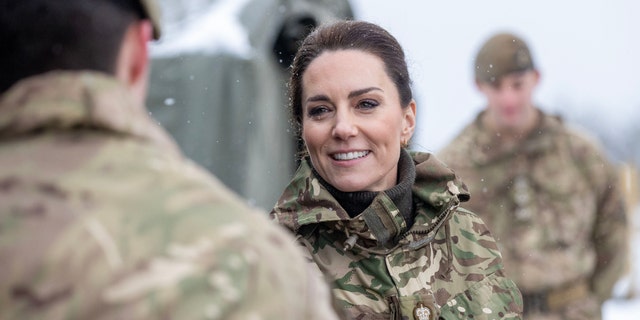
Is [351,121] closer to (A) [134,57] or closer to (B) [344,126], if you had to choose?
(B) [344,126]

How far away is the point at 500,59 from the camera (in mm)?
8383

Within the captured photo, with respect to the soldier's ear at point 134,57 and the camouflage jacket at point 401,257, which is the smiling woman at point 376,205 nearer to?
the camouflage jacket at point 401,257

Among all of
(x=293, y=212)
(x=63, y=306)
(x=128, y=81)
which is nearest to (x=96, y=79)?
(x=128, y=81)

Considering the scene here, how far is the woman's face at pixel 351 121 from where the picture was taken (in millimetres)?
3779

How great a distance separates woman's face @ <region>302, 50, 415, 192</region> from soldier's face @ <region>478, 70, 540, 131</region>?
437 centimetres

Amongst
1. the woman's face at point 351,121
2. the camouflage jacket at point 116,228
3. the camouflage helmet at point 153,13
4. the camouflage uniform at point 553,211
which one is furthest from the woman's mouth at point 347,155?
the camouflage uniform at point 553,211

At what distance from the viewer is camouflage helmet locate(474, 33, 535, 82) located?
831cm

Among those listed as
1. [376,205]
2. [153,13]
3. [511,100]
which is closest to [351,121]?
[376,205]

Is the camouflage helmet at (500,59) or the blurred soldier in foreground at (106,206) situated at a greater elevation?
the blurred soldier in foreground at (106,206)

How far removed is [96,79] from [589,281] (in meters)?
6.21

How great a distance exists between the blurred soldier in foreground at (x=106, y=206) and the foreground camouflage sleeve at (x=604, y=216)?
5876mm

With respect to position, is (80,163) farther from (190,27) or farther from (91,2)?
(190,27)

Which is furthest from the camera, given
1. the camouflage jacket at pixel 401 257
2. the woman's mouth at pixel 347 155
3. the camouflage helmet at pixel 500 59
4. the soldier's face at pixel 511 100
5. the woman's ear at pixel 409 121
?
the camouflage helmet at pixel 500 59

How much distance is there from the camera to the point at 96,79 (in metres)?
2.06
